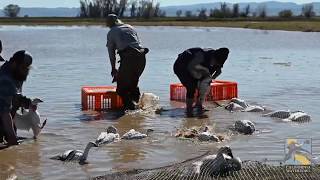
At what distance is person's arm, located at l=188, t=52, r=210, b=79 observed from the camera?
11117 millimetres

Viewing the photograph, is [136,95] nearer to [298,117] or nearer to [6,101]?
[298,117]

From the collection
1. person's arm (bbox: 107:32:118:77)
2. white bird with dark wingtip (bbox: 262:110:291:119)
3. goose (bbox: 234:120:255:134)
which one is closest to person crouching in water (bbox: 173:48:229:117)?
person's arm (bbox: 107:32:118:77)

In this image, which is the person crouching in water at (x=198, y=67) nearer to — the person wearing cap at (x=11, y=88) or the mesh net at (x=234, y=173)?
the person wearing cap at (x=11, y=88)

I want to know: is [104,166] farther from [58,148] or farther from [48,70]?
[48,70]

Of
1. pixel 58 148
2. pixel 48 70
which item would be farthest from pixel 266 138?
pixel 48 70

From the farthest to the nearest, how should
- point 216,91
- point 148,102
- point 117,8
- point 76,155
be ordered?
point 117,8 < point 216,91 < point 148,102 < point 76,155

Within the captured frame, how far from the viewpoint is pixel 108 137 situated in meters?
9.05

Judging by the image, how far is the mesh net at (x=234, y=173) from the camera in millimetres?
6312

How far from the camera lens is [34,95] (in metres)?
14.4

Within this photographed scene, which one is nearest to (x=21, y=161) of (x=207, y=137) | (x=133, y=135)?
(x=133, y=135)

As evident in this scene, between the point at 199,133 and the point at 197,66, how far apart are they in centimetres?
208

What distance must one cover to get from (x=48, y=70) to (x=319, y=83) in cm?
864

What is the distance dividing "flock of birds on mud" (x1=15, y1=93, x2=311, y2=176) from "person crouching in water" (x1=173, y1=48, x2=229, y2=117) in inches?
32.9

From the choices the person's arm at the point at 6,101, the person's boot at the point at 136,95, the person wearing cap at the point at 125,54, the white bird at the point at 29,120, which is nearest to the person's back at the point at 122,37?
the person wearing cap at the point at 125,54
